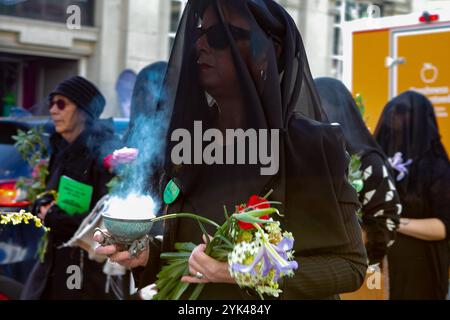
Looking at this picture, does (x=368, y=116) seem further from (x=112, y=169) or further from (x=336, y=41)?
(x=336, y=41)

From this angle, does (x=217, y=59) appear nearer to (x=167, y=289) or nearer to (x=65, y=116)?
(x=167, y=289)

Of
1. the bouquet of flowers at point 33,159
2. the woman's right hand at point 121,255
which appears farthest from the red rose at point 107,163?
the woman's right hand at point 121,255

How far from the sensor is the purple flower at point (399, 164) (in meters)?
5.34

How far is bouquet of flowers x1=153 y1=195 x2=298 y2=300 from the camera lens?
88.8 inches

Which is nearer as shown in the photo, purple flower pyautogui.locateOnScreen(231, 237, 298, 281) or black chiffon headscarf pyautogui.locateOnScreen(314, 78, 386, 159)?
purple flower pyautogui.locateOnScreen(231, 237, 298, 281)

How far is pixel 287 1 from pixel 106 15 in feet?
12.8

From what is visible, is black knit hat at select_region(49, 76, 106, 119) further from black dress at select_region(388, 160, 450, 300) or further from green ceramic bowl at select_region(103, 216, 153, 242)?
green ceramic bowl at select_region(103, 216, 153, 242)

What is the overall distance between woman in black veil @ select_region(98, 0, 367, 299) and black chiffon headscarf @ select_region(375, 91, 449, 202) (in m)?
2.80

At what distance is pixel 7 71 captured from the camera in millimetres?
14211

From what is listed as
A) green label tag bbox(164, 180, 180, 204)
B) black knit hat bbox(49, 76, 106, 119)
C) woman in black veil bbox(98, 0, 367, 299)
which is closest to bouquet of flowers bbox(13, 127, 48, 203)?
black knit hat bbox(49, 76, 106, 119)

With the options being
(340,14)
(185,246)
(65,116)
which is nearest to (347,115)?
(65,116)

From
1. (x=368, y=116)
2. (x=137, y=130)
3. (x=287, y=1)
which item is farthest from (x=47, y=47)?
(x=137, y=130)

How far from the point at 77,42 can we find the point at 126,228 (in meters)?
11.9

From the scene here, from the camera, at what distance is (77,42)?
14008mm
